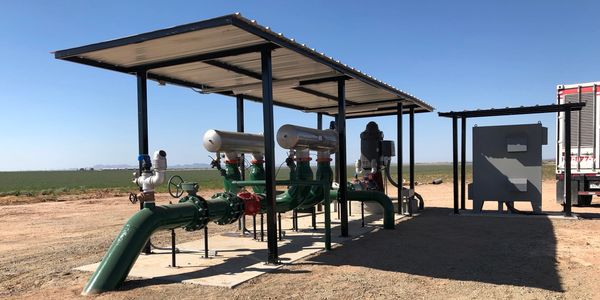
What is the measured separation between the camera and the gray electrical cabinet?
11531 millimetres

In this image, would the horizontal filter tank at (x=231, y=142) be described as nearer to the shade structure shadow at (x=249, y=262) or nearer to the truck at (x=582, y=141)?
the shade structure shadow at (x=249, y=262)

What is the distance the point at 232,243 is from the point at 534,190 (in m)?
7.64

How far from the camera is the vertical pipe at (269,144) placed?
652 cm

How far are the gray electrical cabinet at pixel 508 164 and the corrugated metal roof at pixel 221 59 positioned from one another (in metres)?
2.94

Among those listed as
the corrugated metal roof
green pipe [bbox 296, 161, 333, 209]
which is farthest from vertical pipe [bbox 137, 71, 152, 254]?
green pipe [bbox 296, 161, 333, 209]

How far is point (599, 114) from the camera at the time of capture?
12.6m

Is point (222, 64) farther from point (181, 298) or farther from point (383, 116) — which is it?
point (383, 116)

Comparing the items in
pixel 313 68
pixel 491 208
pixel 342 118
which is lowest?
pixel 491 208

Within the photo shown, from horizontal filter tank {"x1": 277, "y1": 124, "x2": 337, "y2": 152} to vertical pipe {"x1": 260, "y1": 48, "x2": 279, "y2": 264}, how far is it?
0.97 metres

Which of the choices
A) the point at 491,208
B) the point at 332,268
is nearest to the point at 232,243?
the point at 332,268

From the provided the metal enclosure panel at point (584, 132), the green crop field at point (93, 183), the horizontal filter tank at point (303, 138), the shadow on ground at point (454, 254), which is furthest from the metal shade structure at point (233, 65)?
the metal enclosure panel at point (584, 132)

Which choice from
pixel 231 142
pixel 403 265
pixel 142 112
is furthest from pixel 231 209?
pixel 403 265

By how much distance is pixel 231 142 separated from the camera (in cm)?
798

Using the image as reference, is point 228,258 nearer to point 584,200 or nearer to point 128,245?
point 128,245
